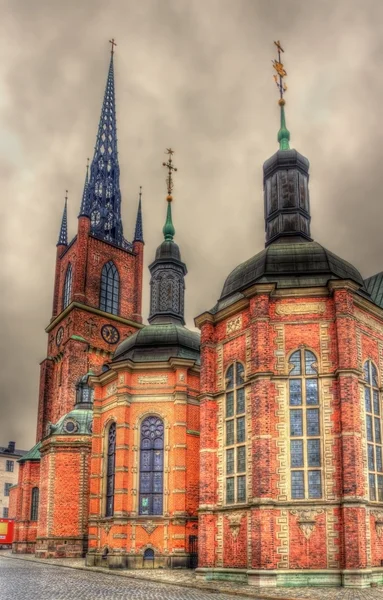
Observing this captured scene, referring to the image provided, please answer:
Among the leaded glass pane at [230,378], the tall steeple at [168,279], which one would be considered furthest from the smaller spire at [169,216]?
the leaded glass pane at [230,378]

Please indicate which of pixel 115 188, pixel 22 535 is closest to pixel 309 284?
pixel 22 535

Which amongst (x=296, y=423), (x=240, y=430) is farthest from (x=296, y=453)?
(x=240, y=430)

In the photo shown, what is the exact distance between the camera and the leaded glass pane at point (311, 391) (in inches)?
907

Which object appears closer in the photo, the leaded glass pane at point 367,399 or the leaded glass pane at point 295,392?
the leaded glass pane at point 295,392

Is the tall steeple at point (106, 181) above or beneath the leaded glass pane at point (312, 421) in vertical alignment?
above

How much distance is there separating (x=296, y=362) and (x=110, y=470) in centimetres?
1372

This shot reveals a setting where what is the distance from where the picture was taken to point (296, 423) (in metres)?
23.0

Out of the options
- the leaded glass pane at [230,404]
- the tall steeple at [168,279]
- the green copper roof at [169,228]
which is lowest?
the leaded glass pane at [230,404]

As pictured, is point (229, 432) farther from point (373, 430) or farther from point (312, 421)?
point (373, 430)

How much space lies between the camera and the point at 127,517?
30.4 m

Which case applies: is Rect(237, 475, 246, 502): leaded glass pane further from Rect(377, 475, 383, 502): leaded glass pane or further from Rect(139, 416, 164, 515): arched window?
Rect(139, 416, 164, 515): arched window

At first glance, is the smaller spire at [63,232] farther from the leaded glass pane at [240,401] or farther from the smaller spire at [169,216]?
the leaded glass pane at [240,401]

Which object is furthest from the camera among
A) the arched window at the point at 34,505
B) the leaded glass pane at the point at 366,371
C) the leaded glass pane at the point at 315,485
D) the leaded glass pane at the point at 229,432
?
the arched window at the point at 34,505

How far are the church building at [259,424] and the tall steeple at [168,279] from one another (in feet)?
0.30
